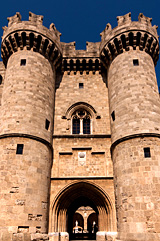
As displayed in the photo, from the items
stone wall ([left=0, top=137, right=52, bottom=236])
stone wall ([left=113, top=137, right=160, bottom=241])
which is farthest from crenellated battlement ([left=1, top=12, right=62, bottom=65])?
stone wall ([left=113, top=137, right=160, bottom=241])

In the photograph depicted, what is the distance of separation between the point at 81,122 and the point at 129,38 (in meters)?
5.99

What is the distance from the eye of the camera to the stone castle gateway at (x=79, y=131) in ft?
34.4

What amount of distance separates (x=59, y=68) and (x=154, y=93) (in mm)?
6932

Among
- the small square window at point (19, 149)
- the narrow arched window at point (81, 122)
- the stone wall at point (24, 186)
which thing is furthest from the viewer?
the narrow arched window at point (81, 122)

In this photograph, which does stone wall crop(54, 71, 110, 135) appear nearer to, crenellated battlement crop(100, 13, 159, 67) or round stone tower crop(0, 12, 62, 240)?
round stone tower crop(0, 12, 62, 240)

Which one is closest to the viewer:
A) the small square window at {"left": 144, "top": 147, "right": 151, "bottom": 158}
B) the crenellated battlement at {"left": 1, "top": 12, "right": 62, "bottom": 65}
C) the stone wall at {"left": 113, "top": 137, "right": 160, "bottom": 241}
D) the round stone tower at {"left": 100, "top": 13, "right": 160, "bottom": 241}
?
the stone wall at {"left": 113, "top": 137, "right": 160, "bottom": 241}

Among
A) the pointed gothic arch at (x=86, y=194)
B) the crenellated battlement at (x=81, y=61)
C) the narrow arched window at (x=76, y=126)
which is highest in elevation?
the crenellated battlement at (x=81, y=61)

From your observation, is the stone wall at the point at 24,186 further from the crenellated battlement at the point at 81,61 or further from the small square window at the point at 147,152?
the crenellated battlement at the point at 81,61

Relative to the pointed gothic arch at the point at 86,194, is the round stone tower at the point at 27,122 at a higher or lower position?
higher

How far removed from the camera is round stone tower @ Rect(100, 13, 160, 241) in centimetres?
1023

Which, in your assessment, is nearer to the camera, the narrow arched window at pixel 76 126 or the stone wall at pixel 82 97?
the stone wall at pixel 82 97

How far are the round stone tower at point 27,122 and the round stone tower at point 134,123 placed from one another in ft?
12.2

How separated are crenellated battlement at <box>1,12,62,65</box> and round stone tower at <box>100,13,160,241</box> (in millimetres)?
3458

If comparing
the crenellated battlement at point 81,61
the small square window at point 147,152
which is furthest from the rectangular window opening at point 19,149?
the crenellated battlement at point 81,61
